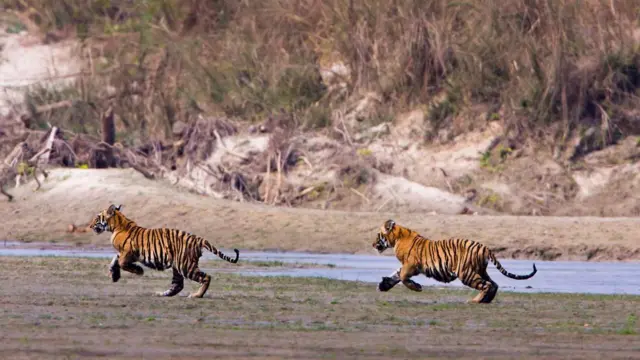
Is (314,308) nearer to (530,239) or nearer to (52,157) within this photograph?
(530,239)

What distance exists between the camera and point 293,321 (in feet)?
33.7

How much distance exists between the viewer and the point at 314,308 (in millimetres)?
11273

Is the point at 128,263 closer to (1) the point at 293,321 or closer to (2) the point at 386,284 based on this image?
(2) the point at 386,284

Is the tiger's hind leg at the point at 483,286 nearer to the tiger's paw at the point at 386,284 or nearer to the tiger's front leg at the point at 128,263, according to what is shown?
the tiger's paw at the point at 386,284

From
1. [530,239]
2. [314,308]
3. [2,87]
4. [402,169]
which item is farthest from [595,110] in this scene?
[314,308]

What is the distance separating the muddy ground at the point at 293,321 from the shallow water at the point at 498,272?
1.00m

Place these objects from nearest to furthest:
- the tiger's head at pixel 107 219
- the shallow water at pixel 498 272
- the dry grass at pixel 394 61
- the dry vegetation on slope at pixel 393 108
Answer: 1. the tiger's head at pixel 107 219
2. the shallow water at pixel 498 272
3. the dry vegetation on slope at pixel 393 108
4. the dry grass at pixel 394 61

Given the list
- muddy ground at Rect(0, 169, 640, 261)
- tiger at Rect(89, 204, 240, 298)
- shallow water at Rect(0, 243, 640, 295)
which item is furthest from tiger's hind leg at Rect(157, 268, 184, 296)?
muddy ground at Rect(0, 169, 640, 261)

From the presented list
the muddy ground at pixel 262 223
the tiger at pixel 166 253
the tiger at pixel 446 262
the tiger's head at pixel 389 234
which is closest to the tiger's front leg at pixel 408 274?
the tiger at pixel 446 262

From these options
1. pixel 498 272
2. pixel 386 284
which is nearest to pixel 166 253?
pixel 386 284

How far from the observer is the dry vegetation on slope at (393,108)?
21.5m

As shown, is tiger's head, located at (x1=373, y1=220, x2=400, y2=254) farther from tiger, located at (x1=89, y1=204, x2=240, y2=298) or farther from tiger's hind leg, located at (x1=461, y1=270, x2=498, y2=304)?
tiger, located at (x1=89, y1=204, x2=240, y2=298)

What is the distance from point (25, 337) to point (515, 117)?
1442 cm

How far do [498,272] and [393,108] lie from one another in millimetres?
7510
